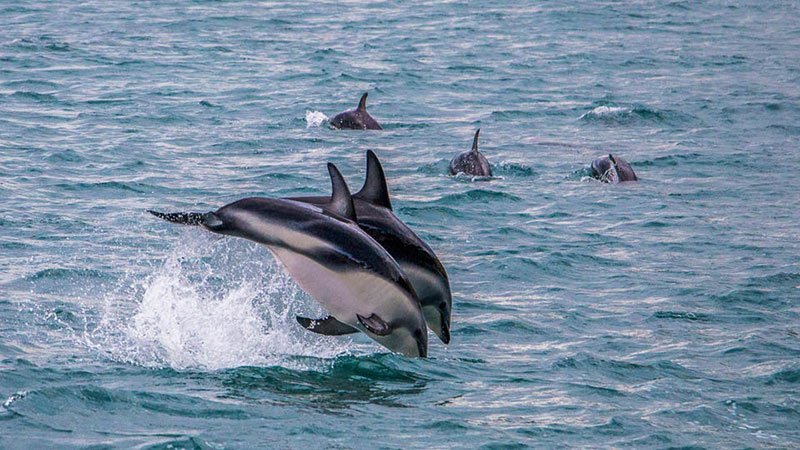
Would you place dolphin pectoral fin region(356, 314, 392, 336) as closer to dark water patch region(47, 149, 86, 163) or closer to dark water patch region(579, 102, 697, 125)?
dark water patch region(47, 149, 86, 163)

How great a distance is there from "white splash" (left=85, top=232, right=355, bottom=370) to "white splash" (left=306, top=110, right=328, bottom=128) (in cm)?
977

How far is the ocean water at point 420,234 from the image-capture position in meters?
8.59

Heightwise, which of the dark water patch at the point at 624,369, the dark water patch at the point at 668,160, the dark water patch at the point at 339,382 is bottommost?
the dark water patch at the point at 668,160

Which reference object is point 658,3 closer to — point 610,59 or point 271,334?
point 610,59

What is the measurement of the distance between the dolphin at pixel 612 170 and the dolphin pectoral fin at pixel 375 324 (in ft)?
34.5

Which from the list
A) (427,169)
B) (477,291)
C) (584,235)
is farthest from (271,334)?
(427,169)

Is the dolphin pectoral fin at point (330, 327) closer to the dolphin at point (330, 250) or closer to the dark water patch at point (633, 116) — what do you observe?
the dolphin at point (330, 250)

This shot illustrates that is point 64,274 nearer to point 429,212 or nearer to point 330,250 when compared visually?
point 330,250

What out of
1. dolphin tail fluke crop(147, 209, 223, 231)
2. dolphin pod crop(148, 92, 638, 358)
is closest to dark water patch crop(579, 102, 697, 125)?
dolphin pod crop(148, 92, 638, 358)

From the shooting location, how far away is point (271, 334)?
10180 millimetres

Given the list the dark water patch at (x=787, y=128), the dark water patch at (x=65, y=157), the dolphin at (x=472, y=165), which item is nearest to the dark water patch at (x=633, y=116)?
the dark water patch at (x=787, y=128)

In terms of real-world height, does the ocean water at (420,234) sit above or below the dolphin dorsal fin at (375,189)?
below

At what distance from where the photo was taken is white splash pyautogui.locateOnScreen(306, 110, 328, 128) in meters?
21.8

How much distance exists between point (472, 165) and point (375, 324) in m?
9.97
